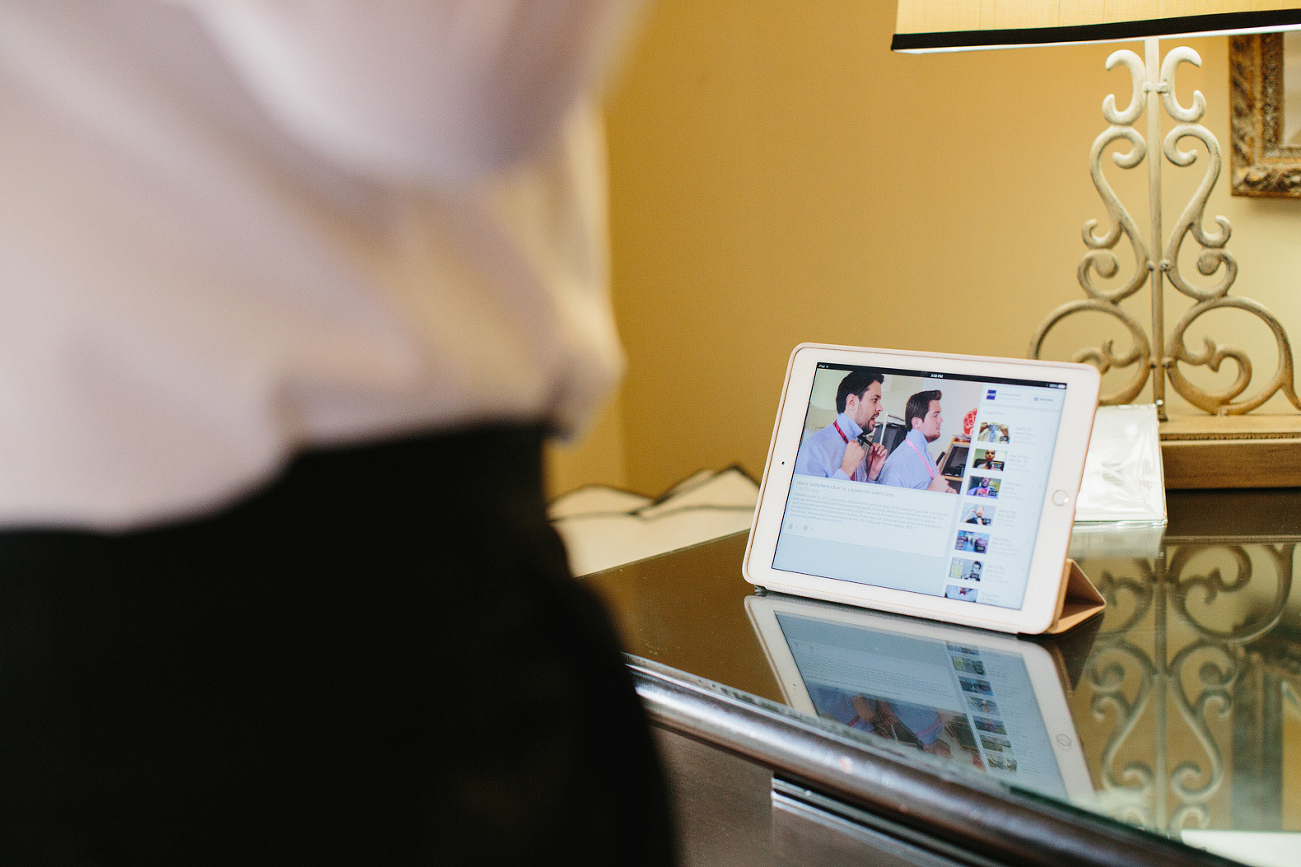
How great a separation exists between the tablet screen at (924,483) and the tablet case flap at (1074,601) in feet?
0.07

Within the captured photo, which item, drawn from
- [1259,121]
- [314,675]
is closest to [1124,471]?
[1259,121]

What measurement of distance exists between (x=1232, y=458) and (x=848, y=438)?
426 mm

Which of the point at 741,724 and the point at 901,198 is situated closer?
the point at 741,724

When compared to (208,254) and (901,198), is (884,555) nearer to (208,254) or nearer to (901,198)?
(208,254)

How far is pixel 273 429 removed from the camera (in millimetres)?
211

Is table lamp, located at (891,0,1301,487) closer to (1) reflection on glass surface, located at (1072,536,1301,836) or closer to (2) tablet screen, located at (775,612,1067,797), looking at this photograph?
(1) reflection on glass surface, located at (1072,536,1301,836)

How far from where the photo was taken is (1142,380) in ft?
3.16

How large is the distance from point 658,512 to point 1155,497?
861 millimetres

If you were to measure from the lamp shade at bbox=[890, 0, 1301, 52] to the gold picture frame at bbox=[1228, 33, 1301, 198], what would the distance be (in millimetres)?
304

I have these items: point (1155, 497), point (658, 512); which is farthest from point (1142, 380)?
point (658, 512)

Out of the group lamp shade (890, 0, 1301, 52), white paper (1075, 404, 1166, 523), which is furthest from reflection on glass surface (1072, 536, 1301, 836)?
lamp shade (890, 0, 1301, 52)

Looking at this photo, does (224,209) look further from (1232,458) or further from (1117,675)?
(1232,458)

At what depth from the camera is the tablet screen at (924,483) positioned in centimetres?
60

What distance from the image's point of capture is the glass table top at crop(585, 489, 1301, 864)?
15.8 inches
